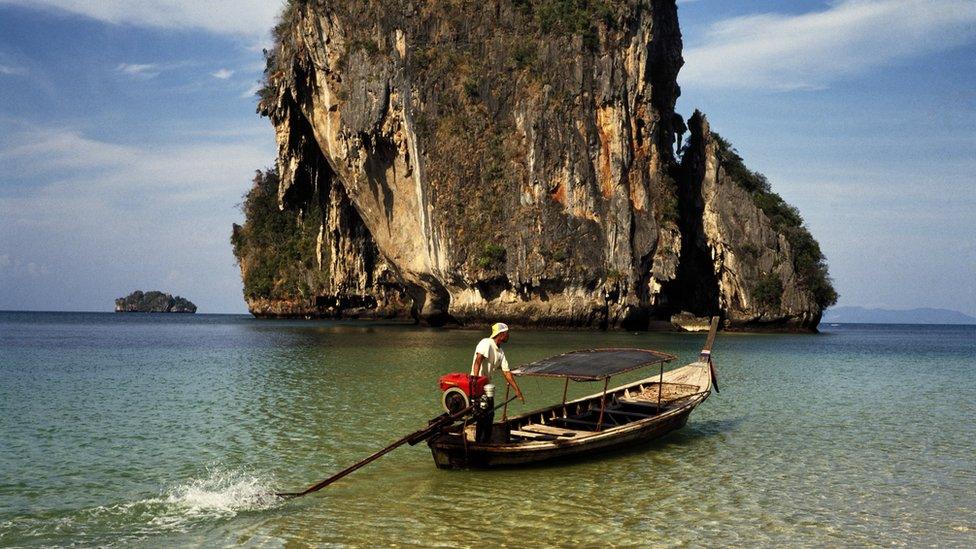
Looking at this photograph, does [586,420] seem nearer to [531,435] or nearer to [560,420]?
[560,420]

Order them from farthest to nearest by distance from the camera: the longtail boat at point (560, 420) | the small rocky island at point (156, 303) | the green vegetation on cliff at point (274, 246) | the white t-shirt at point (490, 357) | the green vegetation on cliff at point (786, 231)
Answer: the small rocky island at point (156, 303) → the green vegetation on cliff at point (274, 246) → the green vegetation on cliff at point (786, 231) → the white t-shirt at point (490, 357) → the longtail boat at point (560, 420)

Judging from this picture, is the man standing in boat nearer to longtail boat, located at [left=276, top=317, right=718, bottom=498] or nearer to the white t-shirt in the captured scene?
the white t-shirt

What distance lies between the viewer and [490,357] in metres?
10.7

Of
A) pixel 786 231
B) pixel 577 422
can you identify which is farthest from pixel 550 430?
pixel 786 231

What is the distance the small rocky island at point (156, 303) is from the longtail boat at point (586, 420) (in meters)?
166

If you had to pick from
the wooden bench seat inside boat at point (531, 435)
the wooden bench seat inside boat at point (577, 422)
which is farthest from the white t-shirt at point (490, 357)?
the wooden bench seat inside boat at point (577, 422)

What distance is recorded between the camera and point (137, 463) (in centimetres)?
1116

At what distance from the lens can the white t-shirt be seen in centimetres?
1062

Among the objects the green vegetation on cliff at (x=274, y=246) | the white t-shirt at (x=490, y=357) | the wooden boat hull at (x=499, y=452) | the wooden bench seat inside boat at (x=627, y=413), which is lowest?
the wooden boat hull at (x=499, y=452)

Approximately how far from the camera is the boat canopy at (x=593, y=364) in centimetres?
1155

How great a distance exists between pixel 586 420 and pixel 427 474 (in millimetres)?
3710

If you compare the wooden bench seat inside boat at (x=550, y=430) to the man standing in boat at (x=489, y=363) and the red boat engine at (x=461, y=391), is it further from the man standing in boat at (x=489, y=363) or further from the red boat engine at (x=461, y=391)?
the red boat engine at (x=461, y=391)

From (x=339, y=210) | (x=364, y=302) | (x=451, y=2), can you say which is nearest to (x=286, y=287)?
(x=364, y=302)

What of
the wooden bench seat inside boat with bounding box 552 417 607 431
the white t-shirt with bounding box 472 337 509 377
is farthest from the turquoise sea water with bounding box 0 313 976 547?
the white t-shirt with bounding box 472 337 509 377
